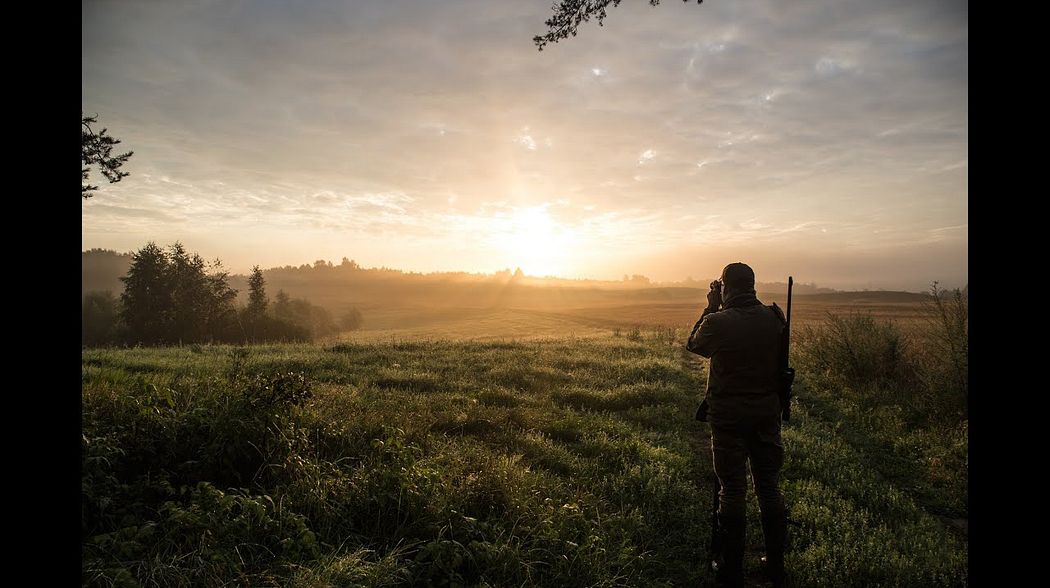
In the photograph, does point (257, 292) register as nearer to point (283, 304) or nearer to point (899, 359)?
point (283, 304)

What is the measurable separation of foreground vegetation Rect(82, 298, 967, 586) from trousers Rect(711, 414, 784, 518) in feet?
2.90

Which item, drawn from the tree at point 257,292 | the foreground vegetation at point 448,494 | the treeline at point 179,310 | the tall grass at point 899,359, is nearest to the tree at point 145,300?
the treeline at point 179,310

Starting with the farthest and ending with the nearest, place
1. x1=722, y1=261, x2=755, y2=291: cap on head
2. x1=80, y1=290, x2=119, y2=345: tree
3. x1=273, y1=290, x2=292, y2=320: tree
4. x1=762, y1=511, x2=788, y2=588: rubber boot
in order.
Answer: x1=273, y1=290, x2=292, y2=320: tree < x1=80, y1=290, x2=119, y2=345: tree < x1=722, y1=261, x2=755, y2=291: cap on head < x1=762, y1=511, x2=788, y2=588: rubber boot

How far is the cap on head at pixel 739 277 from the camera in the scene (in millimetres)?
5566

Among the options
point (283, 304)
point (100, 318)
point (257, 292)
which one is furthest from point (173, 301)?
point (283, 304)

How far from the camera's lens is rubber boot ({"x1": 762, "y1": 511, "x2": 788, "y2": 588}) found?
5.18m

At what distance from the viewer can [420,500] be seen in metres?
5.46

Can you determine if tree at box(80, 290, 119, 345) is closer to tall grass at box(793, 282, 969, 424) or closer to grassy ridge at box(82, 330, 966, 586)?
grassy ridge at box(82, 330, 966, 586)

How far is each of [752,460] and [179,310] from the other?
2289 inches

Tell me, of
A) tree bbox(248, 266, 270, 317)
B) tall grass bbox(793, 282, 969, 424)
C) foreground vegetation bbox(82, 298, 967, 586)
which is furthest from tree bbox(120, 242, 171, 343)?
tall grass bbox(793, 282, 969, 424)

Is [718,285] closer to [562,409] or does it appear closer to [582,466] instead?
[582,466]
